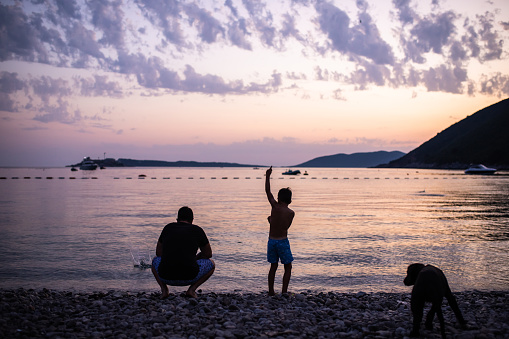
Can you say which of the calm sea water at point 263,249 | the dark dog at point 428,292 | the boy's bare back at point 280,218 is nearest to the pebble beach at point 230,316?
the dark dog at point 428,292

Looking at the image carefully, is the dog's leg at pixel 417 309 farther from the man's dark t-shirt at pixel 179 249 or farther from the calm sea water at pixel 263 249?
the calm sea water at pixel 263 249

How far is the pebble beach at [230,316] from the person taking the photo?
6.92 metres

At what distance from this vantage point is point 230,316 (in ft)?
26.0

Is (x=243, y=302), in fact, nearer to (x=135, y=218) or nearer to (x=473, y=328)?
(x=473, y=328)

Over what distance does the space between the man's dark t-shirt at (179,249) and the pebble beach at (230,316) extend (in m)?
0.67

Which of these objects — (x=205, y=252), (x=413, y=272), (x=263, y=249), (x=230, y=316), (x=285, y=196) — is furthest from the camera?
(x=263, y=249)

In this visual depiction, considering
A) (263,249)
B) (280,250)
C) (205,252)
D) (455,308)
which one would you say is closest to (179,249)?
(205,252)

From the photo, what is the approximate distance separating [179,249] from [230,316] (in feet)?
5.65

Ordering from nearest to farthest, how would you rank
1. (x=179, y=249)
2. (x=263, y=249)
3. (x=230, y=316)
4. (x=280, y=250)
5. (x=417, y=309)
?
(x=417, y=309), (x=230, y=316), (x=179, y=249), (x=280, y=250), (x=263, y=249)

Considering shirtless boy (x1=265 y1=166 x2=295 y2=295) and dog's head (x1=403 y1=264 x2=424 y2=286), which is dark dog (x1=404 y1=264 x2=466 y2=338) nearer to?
dog's head (x1=403 y1=264 x2=424 y2=286)

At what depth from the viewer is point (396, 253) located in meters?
16.3

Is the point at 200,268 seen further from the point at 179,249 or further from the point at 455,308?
the point at 455,308

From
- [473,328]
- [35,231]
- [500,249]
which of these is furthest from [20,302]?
[500,249]

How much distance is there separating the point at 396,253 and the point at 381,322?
369 inches
